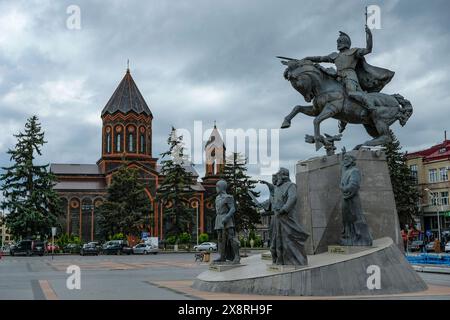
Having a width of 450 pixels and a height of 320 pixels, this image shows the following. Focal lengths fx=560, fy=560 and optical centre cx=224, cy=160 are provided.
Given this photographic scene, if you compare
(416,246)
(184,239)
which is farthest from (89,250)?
(416,246)

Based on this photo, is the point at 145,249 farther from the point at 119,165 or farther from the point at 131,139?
the point at 131,139

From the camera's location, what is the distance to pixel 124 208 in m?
58.8

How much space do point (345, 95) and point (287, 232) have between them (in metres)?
4.55

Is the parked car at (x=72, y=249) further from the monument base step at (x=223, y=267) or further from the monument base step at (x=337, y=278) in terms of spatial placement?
the monument base step at (x=337, y=278)

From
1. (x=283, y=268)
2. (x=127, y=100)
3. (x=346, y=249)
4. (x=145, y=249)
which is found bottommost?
(x=145, y=249)

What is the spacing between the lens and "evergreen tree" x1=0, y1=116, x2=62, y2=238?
2121 inches

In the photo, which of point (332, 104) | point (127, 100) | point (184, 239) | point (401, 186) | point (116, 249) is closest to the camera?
point (332, 104)

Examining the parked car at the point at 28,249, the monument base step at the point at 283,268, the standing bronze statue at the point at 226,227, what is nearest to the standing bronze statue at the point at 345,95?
the standing bronze statue at the point at 226,227

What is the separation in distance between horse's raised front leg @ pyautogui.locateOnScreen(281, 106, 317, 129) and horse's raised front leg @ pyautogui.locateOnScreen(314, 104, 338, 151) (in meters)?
0.53

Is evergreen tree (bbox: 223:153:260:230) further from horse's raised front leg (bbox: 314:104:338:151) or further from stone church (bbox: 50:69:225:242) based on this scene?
horse's raised front leg (bbox: 314:104:338:151)

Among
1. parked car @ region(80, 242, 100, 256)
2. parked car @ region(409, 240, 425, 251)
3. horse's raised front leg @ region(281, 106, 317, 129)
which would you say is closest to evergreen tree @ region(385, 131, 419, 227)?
parked car @ region(409, 240, 425, 251)
